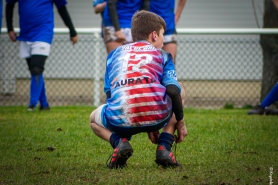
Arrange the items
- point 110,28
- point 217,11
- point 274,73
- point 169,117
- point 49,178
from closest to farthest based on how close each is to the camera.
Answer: point 49,178, point 169,117, point 110,28, point 274,73, point 217,11

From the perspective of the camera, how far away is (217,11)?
16297 mm

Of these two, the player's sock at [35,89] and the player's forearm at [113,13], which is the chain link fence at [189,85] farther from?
the player's forearm at [113,13]

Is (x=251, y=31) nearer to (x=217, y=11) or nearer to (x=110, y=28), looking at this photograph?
(x=110, y=28)

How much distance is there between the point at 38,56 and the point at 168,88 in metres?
4.74

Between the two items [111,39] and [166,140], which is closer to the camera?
[166,140]

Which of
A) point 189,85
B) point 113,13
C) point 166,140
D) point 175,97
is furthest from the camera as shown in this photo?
point 189,85

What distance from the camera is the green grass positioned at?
13.5ft

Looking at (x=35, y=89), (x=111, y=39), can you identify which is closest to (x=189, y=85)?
(x=35, y=89)

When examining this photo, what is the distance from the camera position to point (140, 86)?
4.38 meters

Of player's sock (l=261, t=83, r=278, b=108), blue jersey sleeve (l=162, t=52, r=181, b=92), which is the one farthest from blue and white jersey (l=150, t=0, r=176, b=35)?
blue jersey sleeve (l=162, t=52, r=181, b=92)

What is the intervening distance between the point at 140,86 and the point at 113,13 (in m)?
3.67

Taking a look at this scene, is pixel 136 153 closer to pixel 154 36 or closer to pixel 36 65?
pixel 154 36

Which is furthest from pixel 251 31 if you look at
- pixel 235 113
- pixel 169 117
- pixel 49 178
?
pixel 49 178

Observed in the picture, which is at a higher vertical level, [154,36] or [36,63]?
[154,36]
